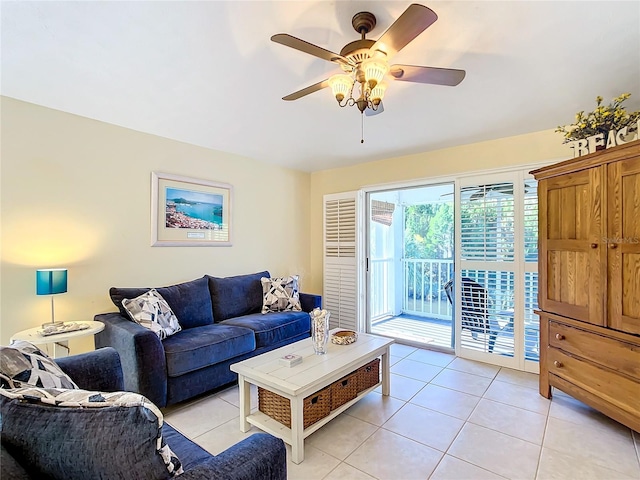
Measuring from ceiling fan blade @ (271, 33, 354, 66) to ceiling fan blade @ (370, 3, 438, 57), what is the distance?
0.18m

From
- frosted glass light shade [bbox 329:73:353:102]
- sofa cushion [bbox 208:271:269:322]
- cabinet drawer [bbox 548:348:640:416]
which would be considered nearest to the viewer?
frosted glass light shade [bbox 329:73:353:102]

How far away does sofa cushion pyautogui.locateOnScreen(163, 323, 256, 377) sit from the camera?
2357 mm

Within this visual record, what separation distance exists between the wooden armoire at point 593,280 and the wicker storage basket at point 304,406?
5.98 ft

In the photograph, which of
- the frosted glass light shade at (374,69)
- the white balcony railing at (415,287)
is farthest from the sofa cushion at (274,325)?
the frosted glass light shade at (374,69)

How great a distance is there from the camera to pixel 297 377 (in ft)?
6.34

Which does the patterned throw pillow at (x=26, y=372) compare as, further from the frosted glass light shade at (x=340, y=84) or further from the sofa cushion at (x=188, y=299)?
the frosted glass light shade at (x=340, y=84)

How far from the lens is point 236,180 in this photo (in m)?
3.90

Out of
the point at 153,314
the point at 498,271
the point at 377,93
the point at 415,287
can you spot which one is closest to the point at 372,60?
the point at 377,93

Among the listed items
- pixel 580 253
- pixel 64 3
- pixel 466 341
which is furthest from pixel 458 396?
pixel 64 3

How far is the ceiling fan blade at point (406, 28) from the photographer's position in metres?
1.23

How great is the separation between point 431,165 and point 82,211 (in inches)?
141

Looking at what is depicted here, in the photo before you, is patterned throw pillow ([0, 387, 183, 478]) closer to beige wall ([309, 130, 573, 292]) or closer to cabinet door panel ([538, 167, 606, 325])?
cabinet door panel ([538, 167, 606, 325])

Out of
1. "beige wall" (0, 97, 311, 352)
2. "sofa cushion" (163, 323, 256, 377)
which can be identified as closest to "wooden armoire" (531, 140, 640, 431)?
"sofa cushion" (163, 323, 256, 377)

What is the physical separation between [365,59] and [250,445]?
1.76 m
